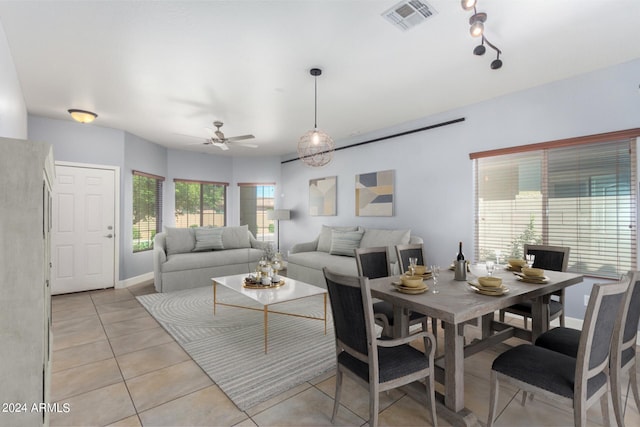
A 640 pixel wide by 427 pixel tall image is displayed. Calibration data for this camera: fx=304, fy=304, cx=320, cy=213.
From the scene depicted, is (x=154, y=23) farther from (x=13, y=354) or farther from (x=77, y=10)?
(x=13, y=354)

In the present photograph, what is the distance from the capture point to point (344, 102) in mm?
3977

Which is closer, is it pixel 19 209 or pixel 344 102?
pixel 19 209

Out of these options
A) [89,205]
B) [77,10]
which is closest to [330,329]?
[77,10]

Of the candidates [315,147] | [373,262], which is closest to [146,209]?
[315,147]

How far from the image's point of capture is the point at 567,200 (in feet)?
11.2

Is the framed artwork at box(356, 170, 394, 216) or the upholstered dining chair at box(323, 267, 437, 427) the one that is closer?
the upholstered dining chair at box(323, 267, 437, 427)

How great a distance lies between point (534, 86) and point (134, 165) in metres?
6.26

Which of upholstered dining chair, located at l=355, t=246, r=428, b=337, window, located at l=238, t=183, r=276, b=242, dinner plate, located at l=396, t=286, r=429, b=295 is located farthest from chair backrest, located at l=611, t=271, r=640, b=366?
window, located at l=238, t=183, r=276, b=242

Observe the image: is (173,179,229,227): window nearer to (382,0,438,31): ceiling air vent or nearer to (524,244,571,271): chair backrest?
(382,0,438,31): ceiling air vent

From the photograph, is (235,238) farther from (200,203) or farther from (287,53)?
(287,53)

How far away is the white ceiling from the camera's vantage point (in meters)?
2.20

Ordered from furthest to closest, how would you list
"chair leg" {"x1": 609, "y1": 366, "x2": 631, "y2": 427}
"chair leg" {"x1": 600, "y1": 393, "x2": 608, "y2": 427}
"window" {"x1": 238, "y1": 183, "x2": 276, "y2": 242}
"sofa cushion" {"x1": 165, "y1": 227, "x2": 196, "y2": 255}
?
"window" {"x1": 238, "y1": 183, "x2": 276, "y2": 242}, "sofa cushion" {"x1": 165, "y1": 227, "x2": 196, "y2": 255}, "chair leg" {"x1": 609, "y1": 366, "x2": 631, "y2": 427}, "chair leg" {"x1": 600, "y1": 393, "x2": 608, "y2": 427}

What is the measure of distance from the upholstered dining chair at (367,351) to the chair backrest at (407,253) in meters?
1.28

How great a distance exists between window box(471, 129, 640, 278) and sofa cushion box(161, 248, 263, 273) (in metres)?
3.85
